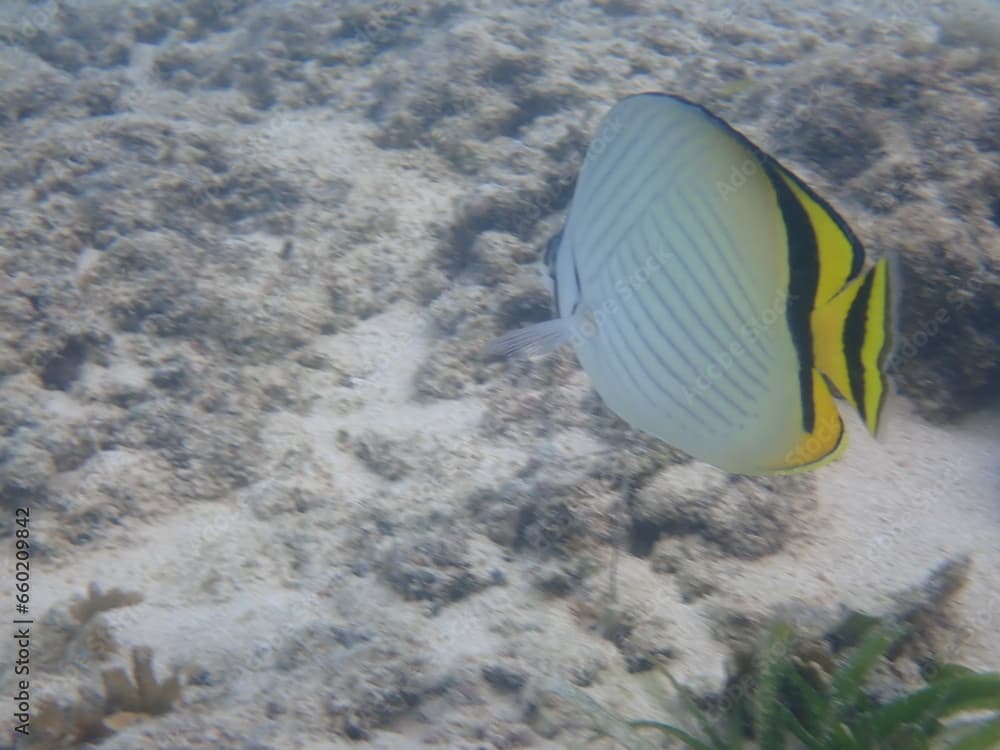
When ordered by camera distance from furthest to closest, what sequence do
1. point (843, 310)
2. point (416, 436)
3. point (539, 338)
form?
point (416, 436), point (539, 338), point (843, 310)

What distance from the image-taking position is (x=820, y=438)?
85cm

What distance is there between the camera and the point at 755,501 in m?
2.51

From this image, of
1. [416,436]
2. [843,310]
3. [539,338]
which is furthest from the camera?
[416,436]

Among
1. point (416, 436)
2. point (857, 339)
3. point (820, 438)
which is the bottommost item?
point (416, 436)

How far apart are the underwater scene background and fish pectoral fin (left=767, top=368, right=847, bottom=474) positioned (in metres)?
0.57

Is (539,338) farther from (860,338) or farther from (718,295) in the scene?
(860,338)

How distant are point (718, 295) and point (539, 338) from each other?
0.27m

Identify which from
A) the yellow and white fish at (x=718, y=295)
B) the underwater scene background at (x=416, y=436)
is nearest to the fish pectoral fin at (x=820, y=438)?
the yellow and white fish at (x=718, y=295)

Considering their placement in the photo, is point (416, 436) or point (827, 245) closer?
point (827, 245)

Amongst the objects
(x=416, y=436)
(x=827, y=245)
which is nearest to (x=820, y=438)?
(x=827, y=245)

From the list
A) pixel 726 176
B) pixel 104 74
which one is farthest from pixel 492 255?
pixel 104 74

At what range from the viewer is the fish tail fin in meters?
0.76

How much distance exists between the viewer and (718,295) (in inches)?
32.5

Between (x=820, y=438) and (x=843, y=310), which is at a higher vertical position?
(x=843, y=310)
